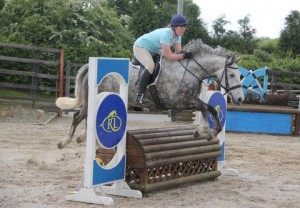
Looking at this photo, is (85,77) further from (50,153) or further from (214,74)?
(50,153)

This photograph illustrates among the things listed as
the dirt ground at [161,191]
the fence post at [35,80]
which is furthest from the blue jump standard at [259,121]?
the fence post at [35,80]

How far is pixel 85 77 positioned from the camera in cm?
727

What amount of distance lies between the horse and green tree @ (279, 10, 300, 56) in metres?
31.2

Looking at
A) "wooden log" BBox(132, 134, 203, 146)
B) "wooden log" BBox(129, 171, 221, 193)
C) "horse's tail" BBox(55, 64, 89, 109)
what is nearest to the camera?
"wooden log" BBox(129, 171, 221, 193)

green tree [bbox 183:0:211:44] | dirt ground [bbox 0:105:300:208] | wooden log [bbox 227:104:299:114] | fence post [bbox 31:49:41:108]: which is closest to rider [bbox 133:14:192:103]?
dirt ground [bbox 0:105:300:208]

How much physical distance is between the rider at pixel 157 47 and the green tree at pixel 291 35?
31352mm

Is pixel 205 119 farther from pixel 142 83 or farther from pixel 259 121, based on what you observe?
pixel 259 121

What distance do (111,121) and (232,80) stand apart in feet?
5.45

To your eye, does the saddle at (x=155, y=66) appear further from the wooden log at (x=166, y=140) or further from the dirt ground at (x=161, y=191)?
the dirt ground at (x=161, y=191)

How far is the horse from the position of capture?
23.1 feet

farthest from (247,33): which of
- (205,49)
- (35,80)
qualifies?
(205,49)

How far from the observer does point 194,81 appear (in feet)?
23.2

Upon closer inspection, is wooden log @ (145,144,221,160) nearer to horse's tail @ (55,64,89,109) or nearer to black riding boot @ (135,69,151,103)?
black riding boot @ (135,69,151,103)

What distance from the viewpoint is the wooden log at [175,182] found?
661cm
